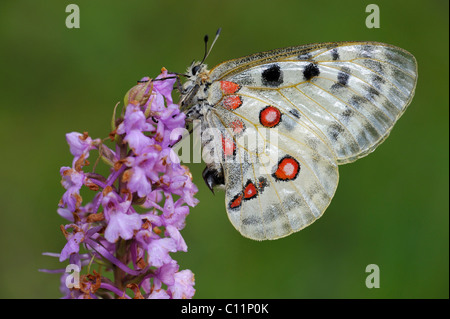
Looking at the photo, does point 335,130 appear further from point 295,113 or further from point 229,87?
point 229,87

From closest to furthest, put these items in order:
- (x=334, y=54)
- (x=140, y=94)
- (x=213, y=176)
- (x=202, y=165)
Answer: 1. (x=140, y=94)
2. (x=213, y=176)
3. (x=334, y=54)
4. (x=202, y=165)

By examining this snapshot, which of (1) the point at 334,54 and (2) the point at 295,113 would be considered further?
(2) the point at 295,113

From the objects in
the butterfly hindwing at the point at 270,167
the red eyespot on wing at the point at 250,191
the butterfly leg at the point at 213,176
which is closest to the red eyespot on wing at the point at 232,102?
the butterfly hindwing at the point at 270,167

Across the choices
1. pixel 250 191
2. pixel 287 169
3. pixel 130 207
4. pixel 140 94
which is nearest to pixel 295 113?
pixel 287 169

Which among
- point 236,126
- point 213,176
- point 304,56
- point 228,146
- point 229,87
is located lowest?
point 213,176

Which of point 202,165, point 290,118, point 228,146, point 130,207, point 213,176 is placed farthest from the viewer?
point 202,165
